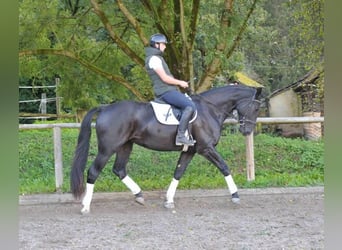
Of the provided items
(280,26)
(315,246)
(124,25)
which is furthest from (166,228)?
(280,26)

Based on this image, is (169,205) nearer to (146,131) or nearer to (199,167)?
(146,131)

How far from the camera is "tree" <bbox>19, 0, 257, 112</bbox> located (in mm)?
7570

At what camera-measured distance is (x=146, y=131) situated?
5504 millimetres

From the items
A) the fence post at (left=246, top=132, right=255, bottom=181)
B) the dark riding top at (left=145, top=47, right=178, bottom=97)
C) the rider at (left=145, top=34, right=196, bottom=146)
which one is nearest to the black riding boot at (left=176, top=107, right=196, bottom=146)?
the rider at (left=145, top=34, right=196, bottom=146)

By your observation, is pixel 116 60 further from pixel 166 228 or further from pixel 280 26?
pixel 280 26

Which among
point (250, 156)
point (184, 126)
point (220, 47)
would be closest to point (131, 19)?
point (220, 47)

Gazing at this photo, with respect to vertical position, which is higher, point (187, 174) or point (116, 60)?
point (116, 60)

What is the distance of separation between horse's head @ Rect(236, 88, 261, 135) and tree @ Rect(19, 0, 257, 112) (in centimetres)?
127

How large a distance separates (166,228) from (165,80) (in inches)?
69.6

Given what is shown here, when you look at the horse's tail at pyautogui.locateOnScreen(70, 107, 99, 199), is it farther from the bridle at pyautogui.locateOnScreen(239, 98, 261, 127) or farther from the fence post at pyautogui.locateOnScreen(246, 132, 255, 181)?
the fence post at pyautogui.locateOnScreen(246, 132, 255, 181)

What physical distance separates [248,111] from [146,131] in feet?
4.88

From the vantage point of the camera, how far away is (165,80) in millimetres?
5324

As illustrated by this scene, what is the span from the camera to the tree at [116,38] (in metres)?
7.57

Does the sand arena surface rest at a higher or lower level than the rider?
lower
